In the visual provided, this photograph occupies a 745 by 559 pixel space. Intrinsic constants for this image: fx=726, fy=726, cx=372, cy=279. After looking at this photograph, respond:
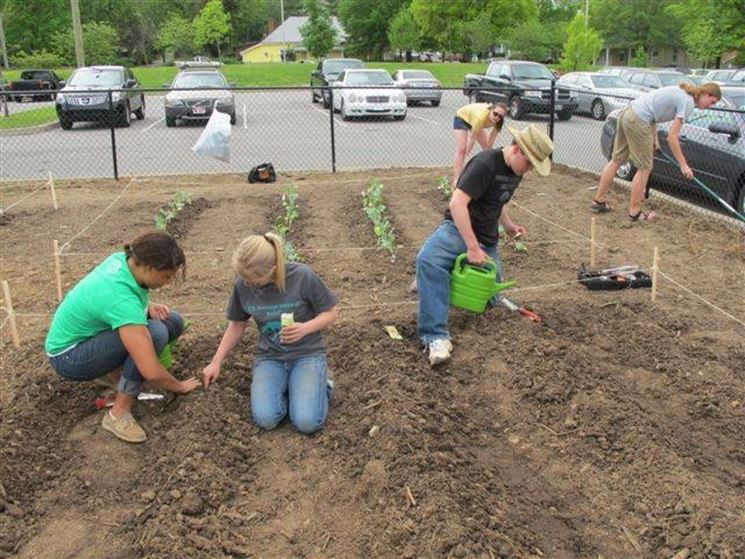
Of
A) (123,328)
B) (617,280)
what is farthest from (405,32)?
(123,328)

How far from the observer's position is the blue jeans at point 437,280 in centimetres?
484

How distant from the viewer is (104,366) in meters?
3.92

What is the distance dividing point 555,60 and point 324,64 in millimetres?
39318

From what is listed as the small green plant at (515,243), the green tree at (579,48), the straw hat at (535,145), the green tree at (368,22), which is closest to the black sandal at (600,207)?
the small green plant at (515,243)

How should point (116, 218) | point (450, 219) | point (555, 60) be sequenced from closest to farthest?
point (450, 219), point (116, 218), point (555, 60)

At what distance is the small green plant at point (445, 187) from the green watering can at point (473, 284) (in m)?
4.80

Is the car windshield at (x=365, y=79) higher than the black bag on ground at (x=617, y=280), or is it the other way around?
the car windshield at (x=365, y=79)

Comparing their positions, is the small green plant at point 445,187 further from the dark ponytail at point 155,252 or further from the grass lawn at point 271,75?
the grass lawn at point 271,75

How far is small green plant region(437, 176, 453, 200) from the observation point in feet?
31.9

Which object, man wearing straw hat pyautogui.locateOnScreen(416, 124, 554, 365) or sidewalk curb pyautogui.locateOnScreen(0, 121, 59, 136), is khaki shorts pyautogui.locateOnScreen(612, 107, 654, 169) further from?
sidewalk curb pyautogui.locateOnScreen(0, 121, 59, 136)

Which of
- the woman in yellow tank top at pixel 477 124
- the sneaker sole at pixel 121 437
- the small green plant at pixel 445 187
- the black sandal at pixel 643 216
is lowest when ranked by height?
the sneaker sole at pixel 121 437

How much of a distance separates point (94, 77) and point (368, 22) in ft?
190

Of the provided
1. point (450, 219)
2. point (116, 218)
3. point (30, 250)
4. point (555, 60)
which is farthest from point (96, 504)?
point (555, 60)

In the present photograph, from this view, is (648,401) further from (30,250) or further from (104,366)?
(30,250)
